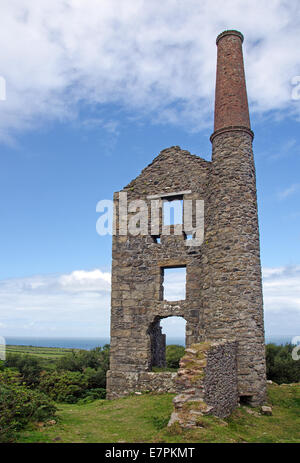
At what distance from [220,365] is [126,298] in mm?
5638

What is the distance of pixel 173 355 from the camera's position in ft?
68.3

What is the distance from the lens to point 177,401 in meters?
8.80

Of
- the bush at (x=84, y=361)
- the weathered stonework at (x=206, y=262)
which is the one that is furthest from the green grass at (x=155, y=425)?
the bush at (x=84, y=361)

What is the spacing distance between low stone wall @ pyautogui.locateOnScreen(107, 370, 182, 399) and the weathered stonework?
35mm

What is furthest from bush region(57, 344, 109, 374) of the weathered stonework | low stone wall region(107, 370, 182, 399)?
the weathered stonework

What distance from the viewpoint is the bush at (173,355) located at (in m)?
19.9

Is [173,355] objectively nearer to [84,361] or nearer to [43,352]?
[84,361]

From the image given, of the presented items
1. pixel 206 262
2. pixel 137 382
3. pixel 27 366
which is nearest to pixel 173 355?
pixel 137 382

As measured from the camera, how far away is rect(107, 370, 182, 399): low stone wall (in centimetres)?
1374

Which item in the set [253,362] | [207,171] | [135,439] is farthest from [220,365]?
[207,171]

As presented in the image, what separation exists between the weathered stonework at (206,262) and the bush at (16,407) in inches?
207

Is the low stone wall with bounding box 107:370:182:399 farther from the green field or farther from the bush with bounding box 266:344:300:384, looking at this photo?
the green field

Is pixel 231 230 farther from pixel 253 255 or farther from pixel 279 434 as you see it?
pixel 279 434

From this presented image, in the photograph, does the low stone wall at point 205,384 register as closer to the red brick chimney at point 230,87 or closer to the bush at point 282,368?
the red brick chimney at point 230,87
